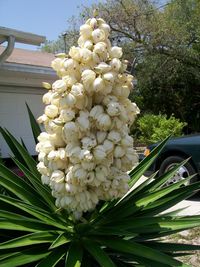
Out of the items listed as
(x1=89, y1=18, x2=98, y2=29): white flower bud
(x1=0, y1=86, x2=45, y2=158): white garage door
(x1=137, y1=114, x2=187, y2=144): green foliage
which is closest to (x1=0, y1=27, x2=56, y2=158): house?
(x1=0, y1=86, x2=45, y2=158): white garage door

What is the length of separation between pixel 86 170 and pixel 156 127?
49.5 feet

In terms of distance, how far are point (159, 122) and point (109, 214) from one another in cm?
1463

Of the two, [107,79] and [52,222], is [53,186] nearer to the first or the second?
[52,222]

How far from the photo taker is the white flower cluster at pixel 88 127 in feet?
7.02

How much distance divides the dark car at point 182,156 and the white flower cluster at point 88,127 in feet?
17.6

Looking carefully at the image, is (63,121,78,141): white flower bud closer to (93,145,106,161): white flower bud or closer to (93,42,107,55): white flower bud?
(93,145,106,161): white flower bud

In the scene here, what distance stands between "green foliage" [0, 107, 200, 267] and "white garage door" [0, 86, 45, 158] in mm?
7699

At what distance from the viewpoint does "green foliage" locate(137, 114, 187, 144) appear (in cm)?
1613

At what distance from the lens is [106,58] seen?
2244 millimetres

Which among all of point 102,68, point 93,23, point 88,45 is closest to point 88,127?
point 102,68

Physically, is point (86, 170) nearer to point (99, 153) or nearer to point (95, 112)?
point (99, 153)

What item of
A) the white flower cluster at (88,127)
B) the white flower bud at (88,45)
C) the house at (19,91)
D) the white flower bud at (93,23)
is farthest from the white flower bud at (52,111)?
the house at (19,91)

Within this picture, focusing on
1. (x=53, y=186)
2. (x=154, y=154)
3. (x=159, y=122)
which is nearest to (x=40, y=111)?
(x=159, y=122)

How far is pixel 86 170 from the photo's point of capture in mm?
2133
